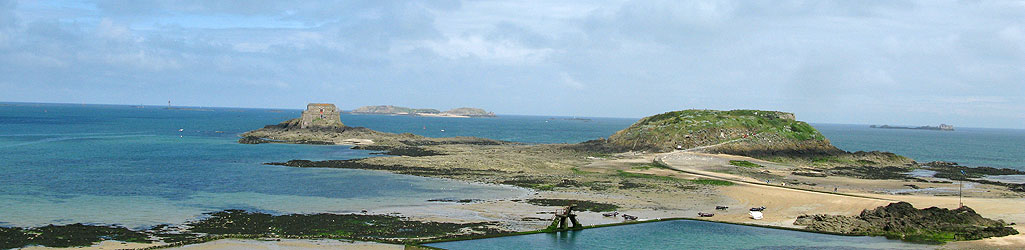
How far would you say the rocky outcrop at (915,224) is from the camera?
96.2 ft

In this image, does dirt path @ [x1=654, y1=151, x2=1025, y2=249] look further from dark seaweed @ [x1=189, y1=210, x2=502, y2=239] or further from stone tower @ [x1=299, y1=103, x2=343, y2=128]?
stone tower @ [x1=299, y1=103, x2=343, y2=128]

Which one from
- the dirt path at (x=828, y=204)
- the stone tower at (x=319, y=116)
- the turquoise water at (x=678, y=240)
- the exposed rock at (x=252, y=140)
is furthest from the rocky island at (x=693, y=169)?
the exposed rock at (x=252, y=140)

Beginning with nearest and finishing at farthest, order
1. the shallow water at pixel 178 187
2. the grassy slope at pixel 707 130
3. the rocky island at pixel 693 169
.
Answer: the shallow water at pixel 178 187
the rocky island at pixel 693 169
the grassy slope at pixel 707 130

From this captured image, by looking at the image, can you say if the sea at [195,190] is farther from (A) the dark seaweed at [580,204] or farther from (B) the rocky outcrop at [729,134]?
(B) the rocky outcrop at [729,134]

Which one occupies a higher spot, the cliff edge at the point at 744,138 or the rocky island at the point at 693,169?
the cliff edge at the point at 744,138

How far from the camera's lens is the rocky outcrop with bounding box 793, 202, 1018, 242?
1155 inches

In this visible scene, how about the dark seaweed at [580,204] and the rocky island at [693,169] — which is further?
the rocky island at [693,169]

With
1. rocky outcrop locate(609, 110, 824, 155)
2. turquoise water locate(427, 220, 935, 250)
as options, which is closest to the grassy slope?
rocky outcrop locate(609, 110, 824, 155)

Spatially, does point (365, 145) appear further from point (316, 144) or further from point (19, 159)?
point (19, 159)

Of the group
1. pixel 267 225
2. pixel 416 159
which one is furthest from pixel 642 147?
pixel 267 225

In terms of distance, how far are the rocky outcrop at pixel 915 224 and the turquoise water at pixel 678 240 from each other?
1.07 meters

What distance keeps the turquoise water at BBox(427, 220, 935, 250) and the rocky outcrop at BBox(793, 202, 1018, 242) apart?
1.07 meters

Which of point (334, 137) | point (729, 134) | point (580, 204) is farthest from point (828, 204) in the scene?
point (334, 137)

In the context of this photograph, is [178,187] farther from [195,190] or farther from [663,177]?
[663,177]
